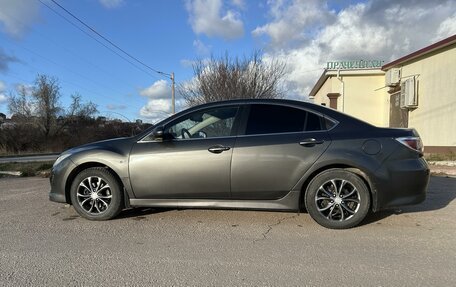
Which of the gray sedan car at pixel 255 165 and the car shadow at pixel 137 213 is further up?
the gray sedan car at pixel 255 165

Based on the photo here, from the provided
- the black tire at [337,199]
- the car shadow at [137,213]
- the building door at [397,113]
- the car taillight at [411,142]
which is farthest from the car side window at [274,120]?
the building door at [397,113]

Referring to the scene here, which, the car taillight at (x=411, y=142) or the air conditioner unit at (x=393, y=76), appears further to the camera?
the air conditioner unit at (x=393, y=76)

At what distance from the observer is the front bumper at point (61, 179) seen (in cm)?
558

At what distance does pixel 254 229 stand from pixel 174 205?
1089 mm

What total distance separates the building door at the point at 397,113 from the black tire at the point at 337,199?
1412 centimetres

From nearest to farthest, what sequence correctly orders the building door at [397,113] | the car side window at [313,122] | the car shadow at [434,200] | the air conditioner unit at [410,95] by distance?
the car side window at [313,122]
the car shadow at [434,200]
the air conditioner unit at [410,95]
the building door at [397,113]

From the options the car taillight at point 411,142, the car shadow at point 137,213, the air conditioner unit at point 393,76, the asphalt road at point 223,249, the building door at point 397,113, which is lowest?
the asphalt road at point 223,249

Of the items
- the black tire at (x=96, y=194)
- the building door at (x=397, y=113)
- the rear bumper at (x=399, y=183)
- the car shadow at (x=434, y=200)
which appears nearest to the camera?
the rear bumper at (x=399, y=183)

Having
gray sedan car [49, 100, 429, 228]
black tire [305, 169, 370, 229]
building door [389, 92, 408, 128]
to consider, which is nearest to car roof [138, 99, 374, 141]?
gray sedan car [49, 100, 429, 228]

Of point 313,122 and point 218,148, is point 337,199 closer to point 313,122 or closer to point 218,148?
point 313,122

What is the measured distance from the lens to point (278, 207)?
507 cm

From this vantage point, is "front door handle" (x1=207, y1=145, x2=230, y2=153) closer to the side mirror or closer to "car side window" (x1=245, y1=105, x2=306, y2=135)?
"car side window" (x1=245, y1=105, x2=306, y2=135)

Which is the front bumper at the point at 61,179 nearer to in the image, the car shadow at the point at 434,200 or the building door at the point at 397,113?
the car shadow at the point at 434,200

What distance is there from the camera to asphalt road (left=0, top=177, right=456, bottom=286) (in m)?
3.58
